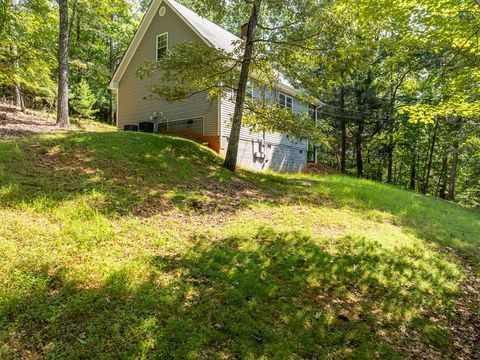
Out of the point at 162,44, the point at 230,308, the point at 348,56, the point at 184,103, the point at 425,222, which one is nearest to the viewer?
the point at 230,308

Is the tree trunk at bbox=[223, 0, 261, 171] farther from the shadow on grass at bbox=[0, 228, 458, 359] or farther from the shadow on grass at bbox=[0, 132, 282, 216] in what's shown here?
the shadow on grass at bbox=[0, 228, 458, 359]

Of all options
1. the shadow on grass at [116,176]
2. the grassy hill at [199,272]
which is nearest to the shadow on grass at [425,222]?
the grassy hill at [199,272]

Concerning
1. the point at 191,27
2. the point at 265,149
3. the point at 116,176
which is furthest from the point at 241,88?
the point at 265,149

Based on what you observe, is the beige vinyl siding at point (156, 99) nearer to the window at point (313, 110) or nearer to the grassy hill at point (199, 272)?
the grassy hill at point (199, 272)

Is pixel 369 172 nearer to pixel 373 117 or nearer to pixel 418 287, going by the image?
pixel 373 117

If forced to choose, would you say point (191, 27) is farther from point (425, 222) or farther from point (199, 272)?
point (199, 272)

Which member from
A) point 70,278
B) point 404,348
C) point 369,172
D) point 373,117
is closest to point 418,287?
point 404,348

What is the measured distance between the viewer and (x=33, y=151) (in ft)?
23.4

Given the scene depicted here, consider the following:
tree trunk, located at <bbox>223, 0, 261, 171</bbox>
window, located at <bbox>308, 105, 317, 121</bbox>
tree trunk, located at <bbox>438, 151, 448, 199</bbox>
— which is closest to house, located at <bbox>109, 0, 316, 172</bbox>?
tree trunk, located at <bbox>223, 0, 261, 171</bbox>

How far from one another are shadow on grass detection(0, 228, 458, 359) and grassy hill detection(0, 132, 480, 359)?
2 cm

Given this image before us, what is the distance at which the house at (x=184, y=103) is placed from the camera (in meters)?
13.4

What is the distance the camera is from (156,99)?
1541cm

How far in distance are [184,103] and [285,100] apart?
6729 millimetres

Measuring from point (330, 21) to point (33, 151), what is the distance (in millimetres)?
8746
